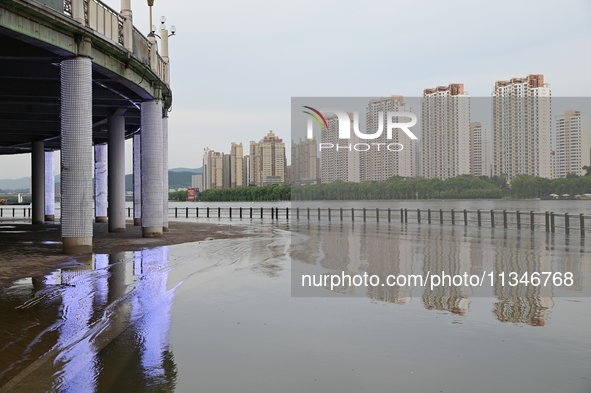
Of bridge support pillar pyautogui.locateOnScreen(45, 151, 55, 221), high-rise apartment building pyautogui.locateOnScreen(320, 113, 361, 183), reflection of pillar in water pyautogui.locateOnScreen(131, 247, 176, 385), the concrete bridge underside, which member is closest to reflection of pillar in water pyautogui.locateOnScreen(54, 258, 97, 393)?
reflection of pillar in water pyautogui.locateOnScreen(131, 247, 176, 385)

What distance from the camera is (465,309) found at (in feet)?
30.8

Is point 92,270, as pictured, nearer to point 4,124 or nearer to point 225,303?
point 225,303

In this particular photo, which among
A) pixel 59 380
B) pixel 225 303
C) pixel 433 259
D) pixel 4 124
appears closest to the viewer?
pixel 59 380

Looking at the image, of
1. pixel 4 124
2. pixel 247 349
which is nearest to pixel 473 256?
pixel 247 349

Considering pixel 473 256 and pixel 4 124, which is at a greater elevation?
pixel 4 124

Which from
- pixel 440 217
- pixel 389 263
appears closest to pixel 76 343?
pixel 389 263

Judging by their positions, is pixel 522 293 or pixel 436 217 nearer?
pixel 522 293

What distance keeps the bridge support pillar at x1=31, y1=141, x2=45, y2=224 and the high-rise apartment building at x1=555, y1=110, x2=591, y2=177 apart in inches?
6616

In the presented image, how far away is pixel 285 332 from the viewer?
7.82 metres

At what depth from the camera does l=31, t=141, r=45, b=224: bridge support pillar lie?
144ft

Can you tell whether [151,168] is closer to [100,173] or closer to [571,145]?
[100,173]

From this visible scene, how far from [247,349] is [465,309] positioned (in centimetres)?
425

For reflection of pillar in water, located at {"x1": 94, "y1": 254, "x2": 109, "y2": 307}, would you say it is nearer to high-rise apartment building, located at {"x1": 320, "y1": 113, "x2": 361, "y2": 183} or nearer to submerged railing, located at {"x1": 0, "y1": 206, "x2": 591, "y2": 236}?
submerged railing, located at {"x1": 0, "y1": 206, "x2": 591, "y2": 236}

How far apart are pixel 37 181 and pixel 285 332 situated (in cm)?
4228
